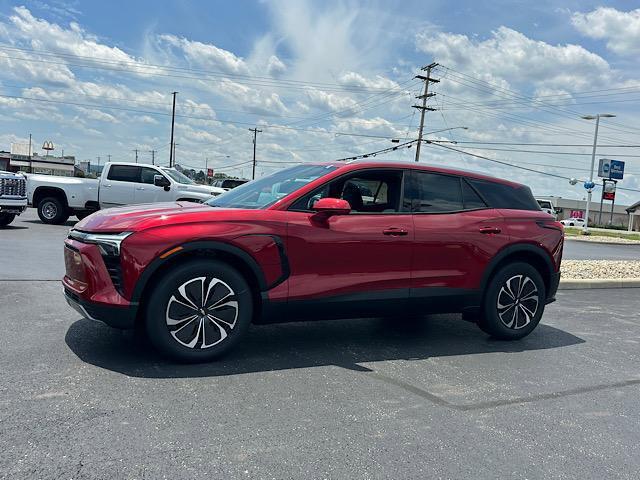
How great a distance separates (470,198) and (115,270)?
350 cm

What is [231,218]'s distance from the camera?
173 inches

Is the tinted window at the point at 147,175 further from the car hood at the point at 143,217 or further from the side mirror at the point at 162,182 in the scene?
the car hood at the point at 143,217

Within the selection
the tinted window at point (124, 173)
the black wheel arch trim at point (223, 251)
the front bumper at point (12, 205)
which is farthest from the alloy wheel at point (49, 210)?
the black wheel arch trim at point (223, 251)

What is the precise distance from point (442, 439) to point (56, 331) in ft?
11.8

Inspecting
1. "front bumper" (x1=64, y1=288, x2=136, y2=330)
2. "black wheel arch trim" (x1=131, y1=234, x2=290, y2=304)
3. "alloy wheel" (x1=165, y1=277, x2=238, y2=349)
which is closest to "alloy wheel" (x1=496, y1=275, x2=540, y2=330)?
"black wheel arch trim" (x1=131, y1=234, x2=290, y2=304)

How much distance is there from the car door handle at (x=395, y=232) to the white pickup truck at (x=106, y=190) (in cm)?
1195

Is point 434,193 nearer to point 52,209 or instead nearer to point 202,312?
point 202,312

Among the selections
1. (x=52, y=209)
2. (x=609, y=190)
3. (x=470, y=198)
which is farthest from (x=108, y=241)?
(x=609, y=190)

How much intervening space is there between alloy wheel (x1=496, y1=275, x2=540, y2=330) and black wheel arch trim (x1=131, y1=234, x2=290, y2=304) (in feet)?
8.11

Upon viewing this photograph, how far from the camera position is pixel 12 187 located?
13.9 m

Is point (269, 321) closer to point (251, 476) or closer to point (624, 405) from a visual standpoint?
point (251, 476)

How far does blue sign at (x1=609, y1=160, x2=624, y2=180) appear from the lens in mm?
48781

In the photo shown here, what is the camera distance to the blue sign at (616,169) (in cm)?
4878

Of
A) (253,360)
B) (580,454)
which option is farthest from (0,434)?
(580,454)
